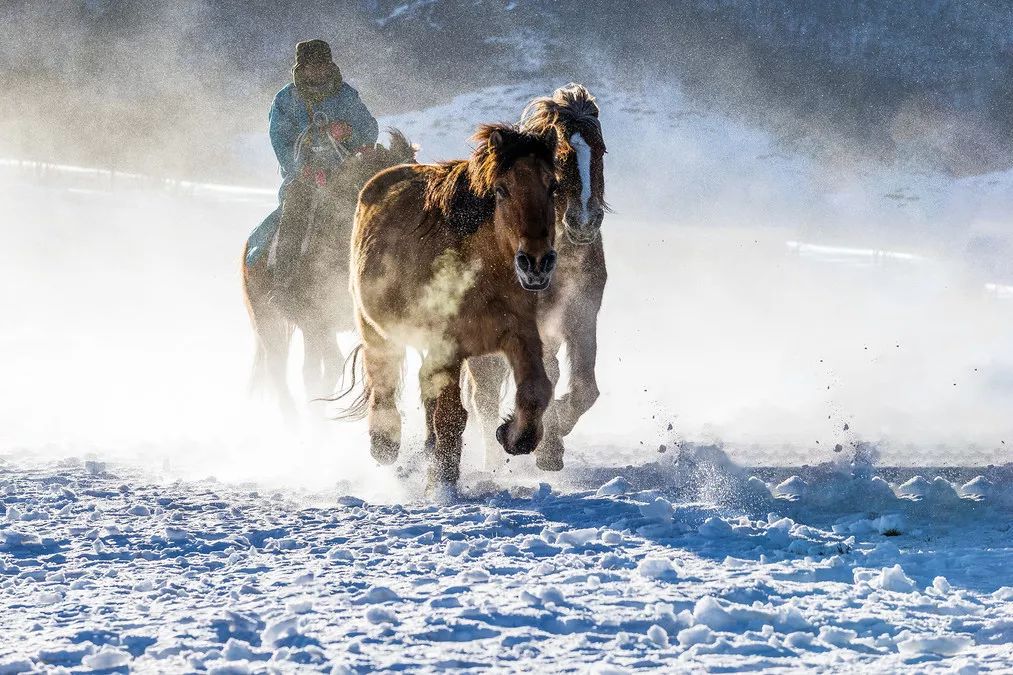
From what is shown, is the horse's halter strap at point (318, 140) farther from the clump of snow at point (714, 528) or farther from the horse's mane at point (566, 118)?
the clump of snow at point (714, 528)

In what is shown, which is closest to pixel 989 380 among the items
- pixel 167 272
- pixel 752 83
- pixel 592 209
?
pixel 592 209

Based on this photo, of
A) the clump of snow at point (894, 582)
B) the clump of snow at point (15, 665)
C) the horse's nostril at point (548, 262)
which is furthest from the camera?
the horse's nostril at point (548, 262)

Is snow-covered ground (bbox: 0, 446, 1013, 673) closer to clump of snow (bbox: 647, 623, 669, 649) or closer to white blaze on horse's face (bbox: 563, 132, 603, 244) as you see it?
clump of snow (bbox: 647, 623, 669, 649)

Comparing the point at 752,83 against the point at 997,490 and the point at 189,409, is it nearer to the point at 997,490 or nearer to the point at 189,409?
the point at 189,409

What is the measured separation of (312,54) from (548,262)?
347 cm

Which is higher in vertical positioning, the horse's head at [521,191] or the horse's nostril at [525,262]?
the horse's head at [521,191]

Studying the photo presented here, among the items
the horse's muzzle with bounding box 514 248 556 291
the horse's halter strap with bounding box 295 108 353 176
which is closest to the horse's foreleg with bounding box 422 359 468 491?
the horse's muzzle with bounding box 514 248 556 291

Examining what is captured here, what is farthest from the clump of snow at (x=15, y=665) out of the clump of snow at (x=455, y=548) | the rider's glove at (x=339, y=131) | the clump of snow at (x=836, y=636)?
the rider's glove at (x=339, y=131)

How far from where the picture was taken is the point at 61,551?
4781 millimetres

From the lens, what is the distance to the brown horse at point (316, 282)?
7707 mm

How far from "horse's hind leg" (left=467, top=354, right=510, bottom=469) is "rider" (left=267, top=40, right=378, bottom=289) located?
164 cm

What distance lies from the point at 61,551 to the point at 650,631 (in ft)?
8.20

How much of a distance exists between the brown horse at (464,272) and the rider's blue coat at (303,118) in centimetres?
179

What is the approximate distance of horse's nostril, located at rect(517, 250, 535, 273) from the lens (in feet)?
16.6
